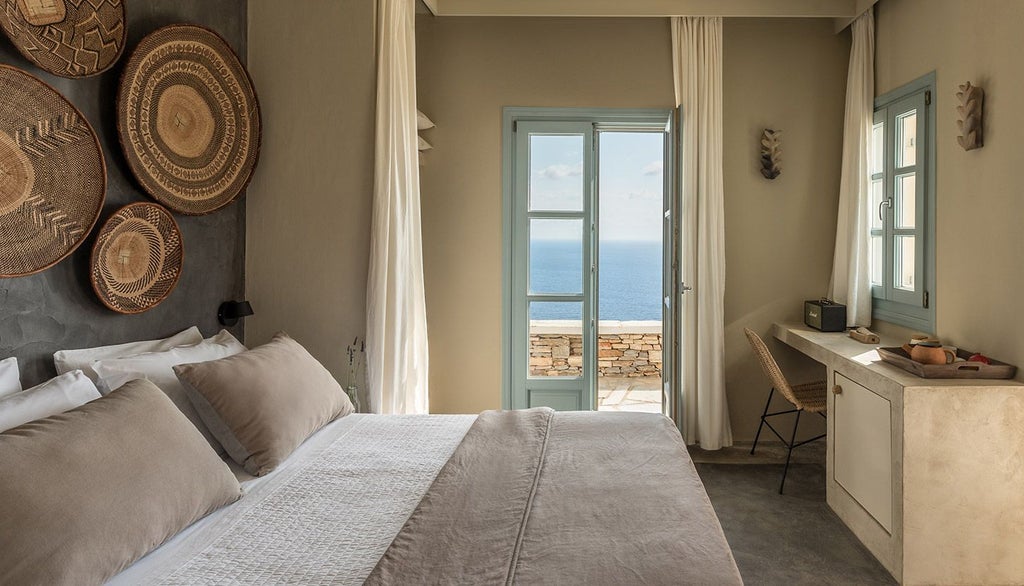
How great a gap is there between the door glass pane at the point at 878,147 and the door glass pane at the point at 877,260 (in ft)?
1.21

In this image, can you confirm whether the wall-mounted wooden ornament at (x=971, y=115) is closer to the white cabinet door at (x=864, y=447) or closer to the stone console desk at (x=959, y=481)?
the stone console desk at (x=959, y=481)

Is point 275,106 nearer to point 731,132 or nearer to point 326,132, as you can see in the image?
point 326,132

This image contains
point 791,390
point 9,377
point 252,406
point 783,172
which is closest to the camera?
point 9,377

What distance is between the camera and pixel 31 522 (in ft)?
4.17

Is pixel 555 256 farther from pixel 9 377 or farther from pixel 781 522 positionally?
pixel 9 377

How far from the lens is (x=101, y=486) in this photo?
4.65 ft

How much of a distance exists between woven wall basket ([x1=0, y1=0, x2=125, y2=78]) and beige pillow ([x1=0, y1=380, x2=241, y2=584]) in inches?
39.1

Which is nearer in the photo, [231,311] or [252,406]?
[252,406]

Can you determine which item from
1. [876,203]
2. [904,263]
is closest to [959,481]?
[904,263]

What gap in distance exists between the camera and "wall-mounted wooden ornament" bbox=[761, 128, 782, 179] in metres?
4.12

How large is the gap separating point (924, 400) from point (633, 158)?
7.95 m

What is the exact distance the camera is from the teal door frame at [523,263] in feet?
13.8

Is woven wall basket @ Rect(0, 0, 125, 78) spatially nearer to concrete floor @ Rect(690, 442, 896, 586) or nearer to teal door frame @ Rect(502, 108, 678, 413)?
teal door frame @ Rect(502, 108, 678, 413)

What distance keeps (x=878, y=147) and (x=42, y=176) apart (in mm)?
3812
